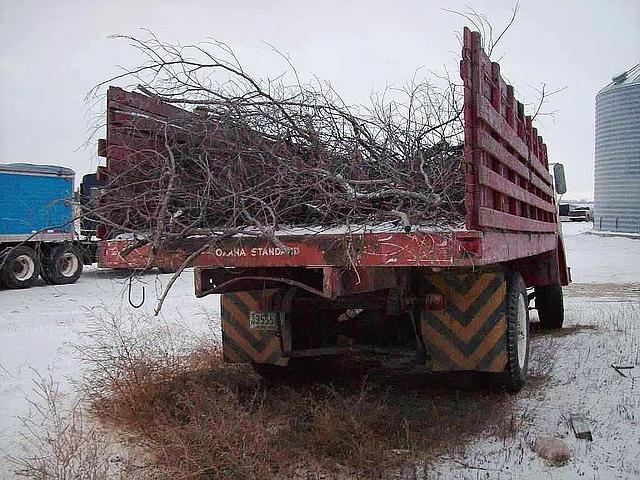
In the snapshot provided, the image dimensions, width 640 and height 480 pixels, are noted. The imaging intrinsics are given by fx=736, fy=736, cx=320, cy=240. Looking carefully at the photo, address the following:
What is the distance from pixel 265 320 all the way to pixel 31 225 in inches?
460

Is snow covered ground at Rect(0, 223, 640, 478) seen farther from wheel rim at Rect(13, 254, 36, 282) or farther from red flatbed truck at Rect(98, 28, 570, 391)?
wheel rim at Rect(13, 254, 36, 282)

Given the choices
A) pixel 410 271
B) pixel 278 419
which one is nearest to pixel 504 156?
pixel 410 271

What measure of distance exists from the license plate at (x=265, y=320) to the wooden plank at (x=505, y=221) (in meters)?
1.63

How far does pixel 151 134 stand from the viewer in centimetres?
492

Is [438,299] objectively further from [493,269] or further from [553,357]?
[553,357]

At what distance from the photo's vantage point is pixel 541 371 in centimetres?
612

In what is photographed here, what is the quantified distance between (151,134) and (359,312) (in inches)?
80.8

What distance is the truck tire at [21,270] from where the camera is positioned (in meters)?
14.9

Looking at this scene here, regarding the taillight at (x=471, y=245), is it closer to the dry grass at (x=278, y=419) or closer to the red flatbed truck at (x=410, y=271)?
the red flatbed truck at (x=410, y=271)

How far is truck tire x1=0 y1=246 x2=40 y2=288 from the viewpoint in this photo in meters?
14.9

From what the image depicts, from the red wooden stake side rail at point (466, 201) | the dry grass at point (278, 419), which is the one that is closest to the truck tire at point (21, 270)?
the dry grass at point (278, 419)

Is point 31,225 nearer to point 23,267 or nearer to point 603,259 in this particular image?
point 23,267

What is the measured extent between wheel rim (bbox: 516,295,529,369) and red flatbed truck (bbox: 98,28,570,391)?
0.06 feet

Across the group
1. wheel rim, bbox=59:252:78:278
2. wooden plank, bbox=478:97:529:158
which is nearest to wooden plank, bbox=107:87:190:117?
wooden plank, bbox=478:97:529:158
